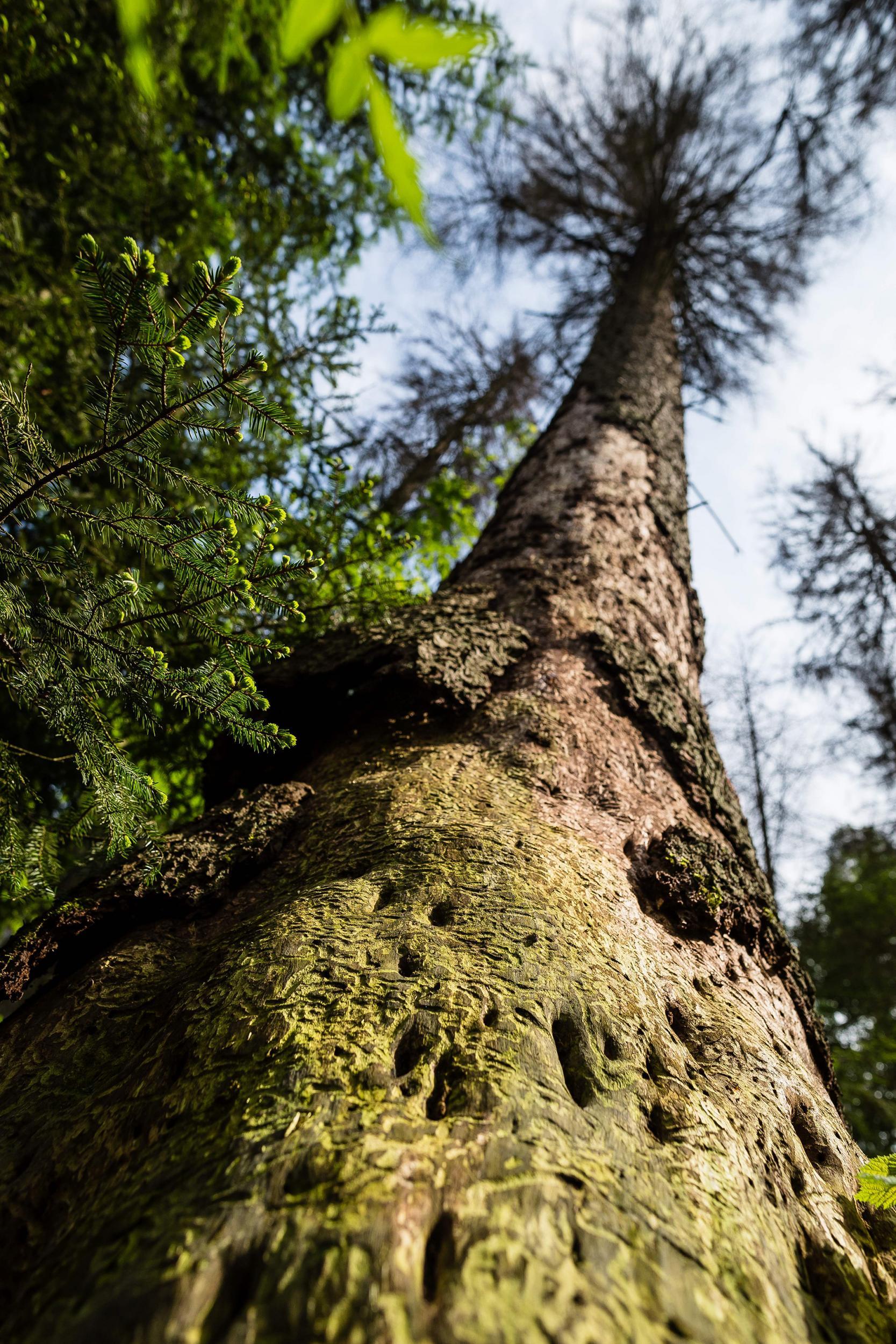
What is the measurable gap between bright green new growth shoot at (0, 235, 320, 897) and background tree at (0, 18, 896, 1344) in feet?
1.18

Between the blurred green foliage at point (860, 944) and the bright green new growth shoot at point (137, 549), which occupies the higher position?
the blurred green foliage at point (860, 944)

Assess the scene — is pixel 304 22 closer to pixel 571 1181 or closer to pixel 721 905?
pixel 571 1181

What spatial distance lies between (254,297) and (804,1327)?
18.0 ft

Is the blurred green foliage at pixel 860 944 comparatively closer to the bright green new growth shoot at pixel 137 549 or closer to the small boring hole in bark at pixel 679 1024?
the small boring hole in bark at pixel 679 1024

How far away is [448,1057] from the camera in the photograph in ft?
3.22

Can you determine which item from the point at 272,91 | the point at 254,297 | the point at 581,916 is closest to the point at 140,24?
the point at 581,916

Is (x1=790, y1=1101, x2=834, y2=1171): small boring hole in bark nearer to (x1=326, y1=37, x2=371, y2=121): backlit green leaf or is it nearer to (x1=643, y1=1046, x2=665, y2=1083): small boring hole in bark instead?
(x1=643, y1=1046, x2=665, y2=1083): small boring hole in bark

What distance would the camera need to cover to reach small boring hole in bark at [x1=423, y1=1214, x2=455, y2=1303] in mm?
659

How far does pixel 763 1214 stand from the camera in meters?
0.90

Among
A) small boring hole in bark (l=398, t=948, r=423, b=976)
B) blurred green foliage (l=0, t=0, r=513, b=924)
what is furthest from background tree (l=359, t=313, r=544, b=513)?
small boring hole in bark (l=398, t=948, r=423, b=976)

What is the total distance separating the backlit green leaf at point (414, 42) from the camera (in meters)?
0.57

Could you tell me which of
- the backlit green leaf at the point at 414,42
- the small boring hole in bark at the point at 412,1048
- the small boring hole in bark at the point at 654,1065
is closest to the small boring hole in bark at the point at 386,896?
the small boring hole in bark at the point at 412,1048

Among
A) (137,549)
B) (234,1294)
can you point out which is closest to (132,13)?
(137,549)

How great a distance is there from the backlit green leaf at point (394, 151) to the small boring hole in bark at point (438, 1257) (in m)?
1.04
